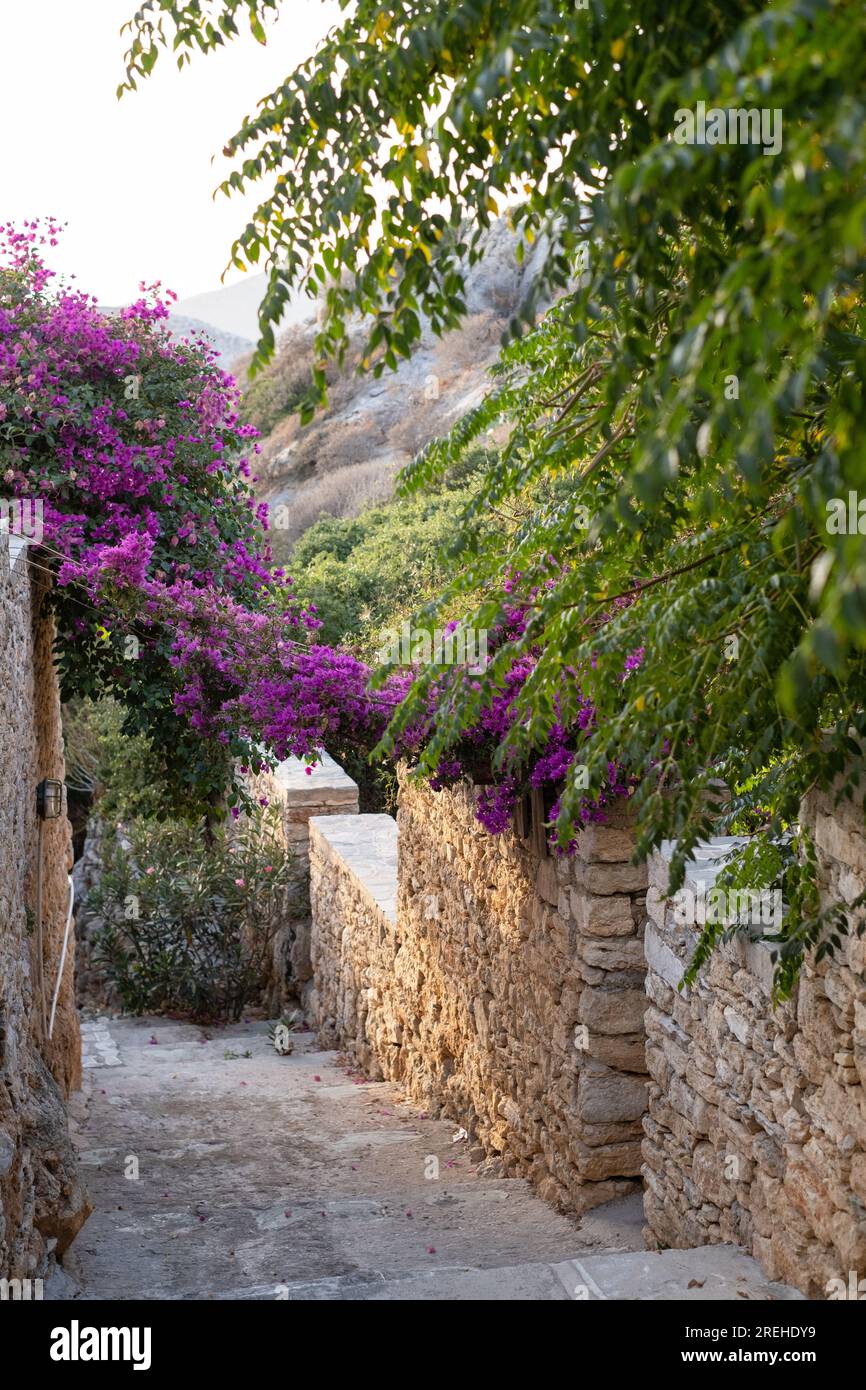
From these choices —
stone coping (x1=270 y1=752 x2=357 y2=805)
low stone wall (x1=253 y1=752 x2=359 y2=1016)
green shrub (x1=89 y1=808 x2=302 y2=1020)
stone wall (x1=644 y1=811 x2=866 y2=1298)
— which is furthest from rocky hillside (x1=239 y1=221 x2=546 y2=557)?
stone wall (x1=644 y1=811 x2=866 y2=1298)

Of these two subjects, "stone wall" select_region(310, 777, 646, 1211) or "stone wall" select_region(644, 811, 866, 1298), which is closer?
"stone wall" select_region(644, 811, 866, 1298)

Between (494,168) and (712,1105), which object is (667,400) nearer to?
(494,168)

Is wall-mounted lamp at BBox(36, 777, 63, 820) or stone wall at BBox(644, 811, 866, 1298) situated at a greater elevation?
wall-mounted lamp at BBox(36, 777, 63, 820)

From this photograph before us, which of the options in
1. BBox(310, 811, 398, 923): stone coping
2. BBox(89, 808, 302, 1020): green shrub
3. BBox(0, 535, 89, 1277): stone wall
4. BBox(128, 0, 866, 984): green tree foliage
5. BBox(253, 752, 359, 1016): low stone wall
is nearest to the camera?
BBox(128, 0, 866, 984): green tree foliage

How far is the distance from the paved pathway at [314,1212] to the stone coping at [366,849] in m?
1.34

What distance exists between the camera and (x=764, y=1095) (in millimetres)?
3787

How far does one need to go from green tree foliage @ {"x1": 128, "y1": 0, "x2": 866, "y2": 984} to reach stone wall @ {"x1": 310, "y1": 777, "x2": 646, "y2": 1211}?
1696 millimetres

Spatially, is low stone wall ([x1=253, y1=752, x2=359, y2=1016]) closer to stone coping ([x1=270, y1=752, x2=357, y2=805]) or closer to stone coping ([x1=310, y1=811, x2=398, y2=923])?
stone coping ([x1=270, y1=752, x2=357, y2=805])

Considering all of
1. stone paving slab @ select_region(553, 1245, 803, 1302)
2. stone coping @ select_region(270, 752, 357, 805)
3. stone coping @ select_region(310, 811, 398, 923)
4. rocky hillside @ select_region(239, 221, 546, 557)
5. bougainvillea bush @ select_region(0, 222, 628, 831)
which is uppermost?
rocky hillside @ select_region(239, 221, 546, 557)

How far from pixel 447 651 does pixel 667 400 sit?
7.74 ft

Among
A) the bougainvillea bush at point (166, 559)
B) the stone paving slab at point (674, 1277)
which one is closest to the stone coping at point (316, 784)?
the bougainvillea bush at point (166, 559)

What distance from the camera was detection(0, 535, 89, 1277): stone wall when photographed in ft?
14.7

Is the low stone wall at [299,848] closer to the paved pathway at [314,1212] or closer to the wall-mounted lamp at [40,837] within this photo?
the paved pathway at [314,1212]
